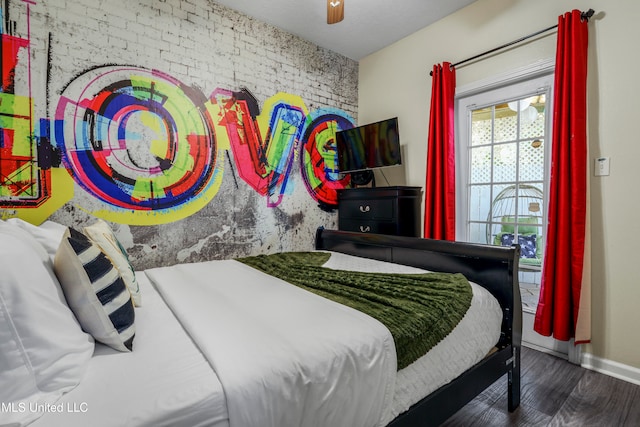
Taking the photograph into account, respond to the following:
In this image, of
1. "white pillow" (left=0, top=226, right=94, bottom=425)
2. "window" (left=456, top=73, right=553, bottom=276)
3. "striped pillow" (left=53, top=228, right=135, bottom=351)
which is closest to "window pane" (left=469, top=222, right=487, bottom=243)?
"window" (left=456, top=73, right=553, bottom=276)

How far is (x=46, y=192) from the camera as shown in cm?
200

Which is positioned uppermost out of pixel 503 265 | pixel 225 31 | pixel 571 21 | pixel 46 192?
pixel 225 31

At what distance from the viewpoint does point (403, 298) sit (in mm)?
1331

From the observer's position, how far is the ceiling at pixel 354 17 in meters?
2.67

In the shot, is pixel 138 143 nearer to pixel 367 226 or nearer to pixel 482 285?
pixel 367 226

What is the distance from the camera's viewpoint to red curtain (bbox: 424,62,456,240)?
9.09 feet

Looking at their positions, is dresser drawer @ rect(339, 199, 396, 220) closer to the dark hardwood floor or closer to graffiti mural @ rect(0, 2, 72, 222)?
the dark hardwood floor

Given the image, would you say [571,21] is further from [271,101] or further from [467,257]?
[271,101]

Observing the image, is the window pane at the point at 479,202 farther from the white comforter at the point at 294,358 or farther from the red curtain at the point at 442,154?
the white comforter at the point at 294,358

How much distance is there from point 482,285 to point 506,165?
1425 mm

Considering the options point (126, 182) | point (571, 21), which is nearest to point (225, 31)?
point (126, 182)

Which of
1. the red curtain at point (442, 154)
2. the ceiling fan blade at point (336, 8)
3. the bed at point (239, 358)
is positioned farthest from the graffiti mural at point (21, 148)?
the red curtain at point (442, 154)

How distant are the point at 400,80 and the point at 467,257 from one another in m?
2.31

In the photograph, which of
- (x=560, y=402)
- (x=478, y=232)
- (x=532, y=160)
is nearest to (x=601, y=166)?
(x=532, y=160)
